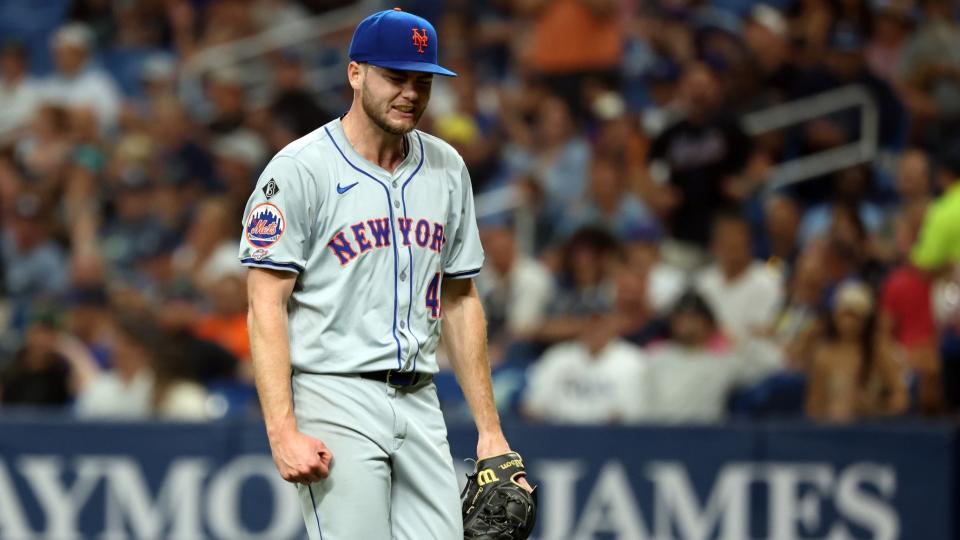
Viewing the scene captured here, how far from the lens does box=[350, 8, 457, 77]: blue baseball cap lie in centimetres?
417

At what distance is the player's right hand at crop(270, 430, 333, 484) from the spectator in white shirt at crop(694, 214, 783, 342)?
5012 mm

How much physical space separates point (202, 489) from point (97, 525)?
0.65 meters

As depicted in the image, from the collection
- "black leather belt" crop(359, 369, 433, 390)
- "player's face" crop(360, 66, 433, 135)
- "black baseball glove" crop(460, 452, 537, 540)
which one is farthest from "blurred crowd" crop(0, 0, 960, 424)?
"player's face" crop(360, 66, 433, 135)

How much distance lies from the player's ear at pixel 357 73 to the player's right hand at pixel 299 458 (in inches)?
39.0

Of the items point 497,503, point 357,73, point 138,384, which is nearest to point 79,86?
point 138,384

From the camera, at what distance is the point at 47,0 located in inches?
567

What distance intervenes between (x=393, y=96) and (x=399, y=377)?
0.79 metres

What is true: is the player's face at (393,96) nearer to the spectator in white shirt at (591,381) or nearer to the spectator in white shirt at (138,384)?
the spectator in white shirt at (591,381)

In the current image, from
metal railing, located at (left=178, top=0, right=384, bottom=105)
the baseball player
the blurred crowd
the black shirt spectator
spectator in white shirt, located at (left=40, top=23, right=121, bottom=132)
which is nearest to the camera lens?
the baseball player

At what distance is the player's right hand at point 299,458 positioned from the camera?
13.1 feet

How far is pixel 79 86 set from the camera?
42.5 ft

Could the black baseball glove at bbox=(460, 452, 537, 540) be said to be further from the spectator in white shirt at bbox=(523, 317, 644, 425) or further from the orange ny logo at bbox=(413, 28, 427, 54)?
the spectator in white shirt at bbox=(523, 317, 644, 425)

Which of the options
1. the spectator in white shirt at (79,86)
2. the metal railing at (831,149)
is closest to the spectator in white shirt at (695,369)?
the metal railing at (831,149)

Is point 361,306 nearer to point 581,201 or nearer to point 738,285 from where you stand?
point 738,285
